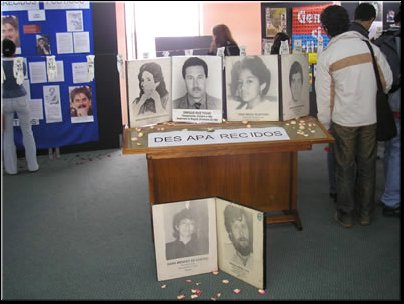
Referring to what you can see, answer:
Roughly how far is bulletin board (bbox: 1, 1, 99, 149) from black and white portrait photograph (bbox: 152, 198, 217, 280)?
3.24 meters

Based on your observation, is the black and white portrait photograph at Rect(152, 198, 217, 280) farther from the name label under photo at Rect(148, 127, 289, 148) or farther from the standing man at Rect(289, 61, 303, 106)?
the standing man at Rect(289, 61, 303, 106)

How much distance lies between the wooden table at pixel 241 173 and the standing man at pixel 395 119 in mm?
624

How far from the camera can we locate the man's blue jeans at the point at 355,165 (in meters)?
3.14

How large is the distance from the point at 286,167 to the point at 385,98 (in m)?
0.76

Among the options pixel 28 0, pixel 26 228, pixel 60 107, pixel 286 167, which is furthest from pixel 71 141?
pixel 286 167

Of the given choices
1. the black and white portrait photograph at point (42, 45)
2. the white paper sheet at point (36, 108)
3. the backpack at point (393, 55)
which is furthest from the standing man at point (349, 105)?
the white paper sheet at point (36, 108)

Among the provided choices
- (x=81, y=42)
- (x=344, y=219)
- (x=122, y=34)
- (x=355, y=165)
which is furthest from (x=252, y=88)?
(x=122, y=34)

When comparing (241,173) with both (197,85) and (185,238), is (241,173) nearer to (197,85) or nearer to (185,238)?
(197,85)

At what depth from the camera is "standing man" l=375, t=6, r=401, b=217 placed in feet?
10.6

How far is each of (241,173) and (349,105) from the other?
81 cm

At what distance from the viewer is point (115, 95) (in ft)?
18.3

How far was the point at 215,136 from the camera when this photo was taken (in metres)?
2.84

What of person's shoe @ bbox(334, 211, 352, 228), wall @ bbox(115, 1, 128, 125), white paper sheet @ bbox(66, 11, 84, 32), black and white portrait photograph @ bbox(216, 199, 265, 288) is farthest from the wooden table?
wall @ bbox(115, 1, 128, 125)

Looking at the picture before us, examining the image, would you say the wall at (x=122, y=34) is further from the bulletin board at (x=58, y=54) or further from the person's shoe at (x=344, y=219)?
the person's shoe at (x=344, y=219)
